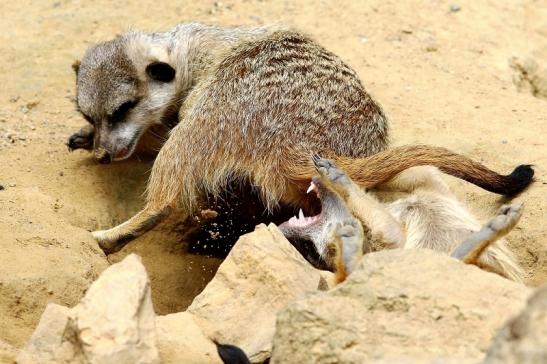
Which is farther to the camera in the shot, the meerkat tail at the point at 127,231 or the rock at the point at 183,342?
the meerkat tail at the point at 127,231

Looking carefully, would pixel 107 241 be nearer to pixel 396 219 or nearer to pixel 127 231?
pixel 127 231

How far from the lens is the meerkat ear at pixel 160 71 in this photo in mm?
4211

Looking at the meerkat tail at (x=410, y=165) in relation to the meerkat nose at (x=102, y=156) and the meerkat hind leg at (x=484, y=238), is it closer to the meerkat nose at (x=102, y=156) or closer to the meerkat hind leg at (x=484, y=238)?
the meerkat hind leg at (x=484, y=238)

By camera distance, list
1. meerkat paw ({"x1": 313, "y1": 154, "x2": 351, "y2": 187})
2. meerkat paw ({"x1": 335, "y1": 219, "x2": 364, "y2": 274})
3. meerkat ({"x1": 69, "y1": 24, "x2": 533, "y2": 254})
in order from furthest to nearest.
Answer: meerkat ({"x1": 69, "y1": 24, "x2": 533, "y2": 254})
meerkat paw ({"x1": 313, "y1": 154, "x2": 351, "y2": 187})
meerkat paw ({"x1": 335, "y1": 219, "x2": 364, "y2": 274})

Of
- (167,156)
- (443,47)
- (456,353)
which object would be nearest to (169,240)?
(167,156)

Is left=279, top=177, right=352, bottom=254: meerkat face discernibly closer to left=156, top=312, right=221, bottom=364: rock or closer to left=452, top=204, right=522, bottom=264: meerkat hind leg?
left=452, top=204, right=522, bottom=264: meerkat hind leg

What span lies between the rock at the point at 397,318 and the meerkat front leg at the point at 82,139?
2.51 metres

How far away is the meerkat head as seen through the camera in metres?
4.10

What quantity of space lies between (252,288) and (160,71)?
189 centimetres

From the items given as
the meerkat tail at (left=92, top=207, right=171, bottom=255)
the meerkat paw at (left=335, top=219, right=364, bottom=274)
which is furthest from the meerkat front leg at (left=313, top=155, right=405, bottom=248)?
the meerkat tail at (left=92, top=207, right=171, bottom=255)

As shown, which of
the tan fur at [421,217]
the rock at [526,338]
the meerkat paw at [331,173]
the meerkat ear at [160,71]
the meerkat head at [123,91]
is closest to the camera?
the rock at [526,338]

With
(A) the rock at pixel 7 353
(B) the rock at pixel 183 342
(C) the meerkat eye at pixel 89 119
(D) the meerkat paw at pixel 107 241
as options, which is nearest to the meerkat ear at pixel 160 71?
(C) the meerkat eye at pixel 89 119

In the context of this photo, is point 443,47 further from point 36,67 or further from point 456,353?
point 456,353

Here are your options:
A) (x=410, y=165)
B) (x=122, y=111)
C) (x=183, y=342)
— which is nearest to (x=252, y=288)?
(x=183, y=342)
